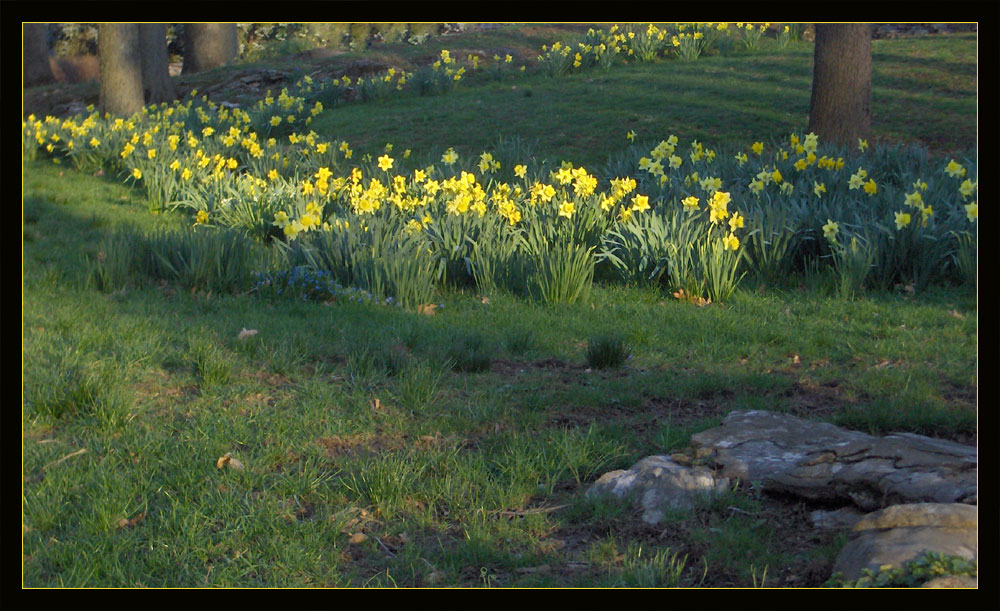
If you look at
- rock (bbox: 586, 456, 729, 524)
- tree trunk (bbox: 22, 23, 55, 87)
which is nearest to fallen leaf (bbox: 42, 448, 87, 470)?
rock (bbox: 586, 456, 729, 524)

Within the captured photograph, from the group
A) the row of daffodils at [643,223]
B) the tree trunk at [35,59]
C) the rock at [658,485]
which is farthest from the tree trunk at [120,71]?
the rock at [658,485]

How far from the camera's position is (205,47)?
Result: 2066cm

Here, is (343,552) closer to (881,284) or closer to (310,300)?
(310,300)

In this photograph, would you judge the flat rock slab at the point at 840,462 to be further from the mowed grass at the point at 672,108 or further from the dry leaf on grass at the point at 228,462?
the mowed grass at the point at 672,108

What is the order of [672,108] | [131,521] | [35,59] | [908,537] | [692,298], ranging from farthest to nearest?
[35,59]
[672,108]
[692,298]
[131,521]
[908,537]

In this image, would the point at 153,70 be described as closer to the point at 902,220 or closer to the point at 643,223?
the point at 643,223

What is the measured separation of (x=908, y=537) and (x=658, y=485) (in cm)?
86

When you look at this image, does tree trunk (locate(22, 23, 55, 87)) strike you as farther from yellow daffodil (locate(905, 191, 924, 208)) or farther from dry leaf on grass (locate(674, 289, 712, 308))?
yellow daffodil (locate(905, 191, 924, 208))

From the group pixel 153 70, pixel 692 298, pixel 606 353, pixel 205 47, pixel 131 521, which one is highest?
pixel 205 47

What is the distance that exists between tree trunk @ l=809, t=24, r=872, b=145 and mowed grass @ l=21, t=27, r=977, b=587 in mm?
4315

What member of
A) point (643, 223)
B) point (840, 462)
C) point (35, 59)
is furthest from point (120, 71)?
point (840, 462)

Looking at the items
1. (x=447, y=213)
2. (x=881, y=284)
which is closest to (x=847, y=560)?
(x=881, y=284)

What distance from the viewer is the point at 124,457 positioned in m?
3.36

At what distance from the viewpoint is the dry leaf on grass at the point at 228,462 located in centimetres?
326
